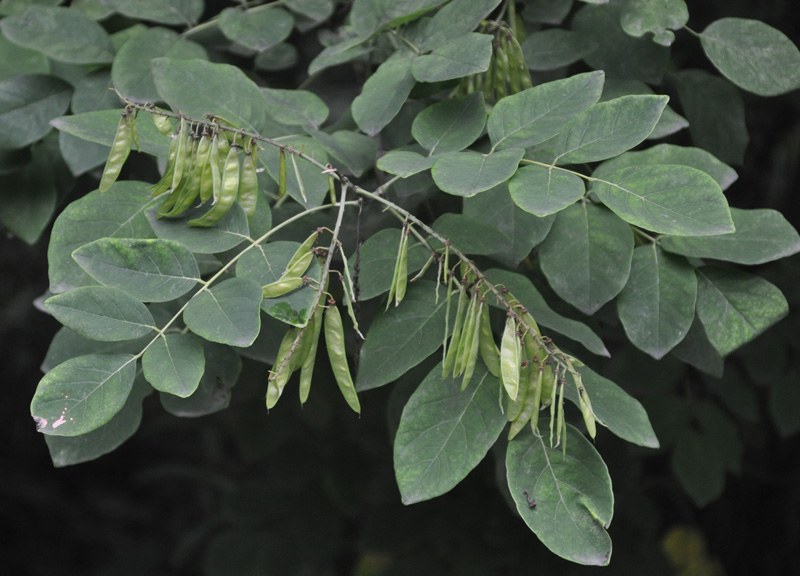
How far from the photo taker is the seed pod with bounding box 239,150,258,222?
0.62 m

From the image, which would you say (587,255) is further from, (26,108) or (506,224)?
(26,108)

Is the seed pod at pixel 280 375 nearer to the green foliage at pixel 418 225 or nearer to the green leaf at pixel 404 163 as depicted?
the green foliage at pixel 418 225

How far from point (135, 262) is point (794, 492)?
69.1 inches

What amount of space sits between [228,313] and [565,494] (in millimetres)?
298

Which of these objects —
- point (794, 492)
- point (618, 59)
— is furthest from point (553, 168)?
point (794, 492)

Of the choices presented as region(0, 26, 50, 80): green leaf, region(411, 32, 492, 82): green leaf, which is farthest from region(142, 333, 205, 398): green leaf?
region(0, 26, 50, 80): green leaf

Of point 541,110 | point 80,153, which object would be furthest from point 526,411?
point 80,153

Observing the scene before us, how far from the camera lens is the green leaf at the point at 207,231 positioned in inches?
24.3

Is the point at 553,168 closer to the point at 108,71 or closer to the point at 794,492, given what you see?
the point at 108,71

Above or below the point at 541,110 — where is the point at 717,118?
below

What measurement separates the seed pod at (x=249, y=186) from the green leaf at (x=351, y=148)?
10cm

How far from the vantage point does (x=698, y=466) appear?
3.84 feet

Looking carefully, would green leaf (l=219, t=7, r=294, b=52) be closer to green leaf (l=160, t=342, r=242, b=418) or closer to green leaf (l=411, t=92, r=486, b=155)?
green leaf (l=411, t=92, r=486, b=155)

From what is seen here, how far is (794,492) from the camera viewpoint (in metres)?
1.75
